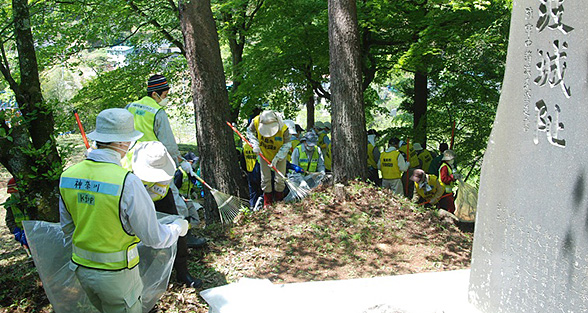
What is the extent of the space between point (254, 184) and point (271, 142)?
1.00 metres

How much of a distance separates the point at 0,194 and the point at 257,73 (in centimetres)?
912

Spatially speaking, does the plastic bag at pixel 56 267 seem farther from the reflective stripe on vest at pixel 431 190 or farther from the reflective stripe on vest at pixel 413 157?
the reflective stripe on vest at pixel 413 157

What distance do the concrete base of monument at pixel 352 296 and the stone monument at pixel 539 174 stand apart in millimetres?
494

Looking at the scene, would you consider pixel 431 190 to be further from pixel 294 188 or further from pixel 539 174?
pixel 539 174

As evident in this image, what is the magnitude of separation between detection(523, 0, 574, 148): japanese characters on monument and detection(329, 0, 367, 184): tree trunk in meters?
4.02

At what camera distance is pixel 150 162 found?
3941 mm

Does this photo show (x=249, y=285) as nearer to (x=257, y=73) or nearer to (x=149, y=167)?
(x=149, y=167)

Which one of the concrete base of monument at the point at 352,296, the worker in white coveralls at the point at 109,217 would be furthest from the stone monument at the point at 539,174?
the worker in white coveralls at the point at 109,217

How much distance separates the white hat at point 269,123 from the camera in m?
7.79

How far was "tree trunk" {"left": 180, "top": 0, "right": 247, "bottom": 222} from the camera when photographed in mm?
7484

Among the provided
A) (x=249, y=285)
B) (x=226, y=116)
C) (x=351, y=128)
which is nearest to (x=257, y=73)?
(x=226, y=116)

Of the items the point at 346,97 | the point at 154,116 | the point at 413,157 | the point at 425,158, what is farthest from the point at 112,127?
the point at 425,158

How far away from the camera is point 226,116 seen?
8.00 metres

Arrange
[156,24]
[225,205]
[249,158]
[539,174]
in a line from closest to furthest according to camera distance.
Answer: [539,174]
[225,205]
[249,158]
[156,24]
